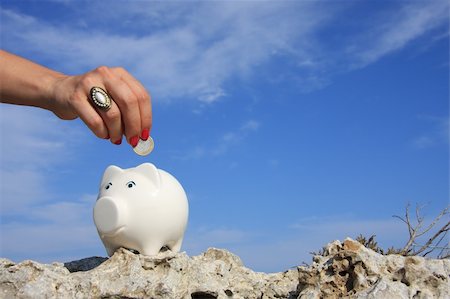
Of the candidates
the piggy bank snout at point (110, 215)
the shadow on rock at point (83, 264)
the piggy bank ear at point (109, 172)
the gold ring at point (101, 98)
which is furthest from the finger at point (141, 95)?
the shadow on rock at point (83, 264)

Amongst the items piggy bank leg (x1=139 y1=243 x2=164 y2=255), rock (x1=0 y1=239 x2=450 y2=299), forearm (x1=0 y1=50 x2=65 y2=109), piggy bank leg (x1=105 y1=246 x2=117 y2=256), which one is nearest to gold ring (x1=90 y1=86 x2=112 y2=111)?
forearm (x1=0 y1=50 x2=65 y2=109)

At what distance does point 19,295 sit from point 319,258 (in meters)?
2.26

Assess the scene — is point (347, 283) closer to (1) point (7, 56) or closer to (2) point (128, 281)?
(2) point (128, 281)

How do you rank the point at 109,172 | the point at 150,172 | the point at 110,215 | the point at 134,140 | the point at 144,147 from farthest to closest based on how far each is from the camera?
the point at 109,172, the point at 150,172, the point at 110,215, the point at 144,147, the point at 134,140

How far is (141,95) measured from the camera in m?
2.36

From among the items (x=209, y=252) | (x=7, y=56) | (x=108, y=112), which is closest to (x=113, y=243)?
(x=209, y=252)

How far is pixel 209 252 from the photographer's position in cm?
530

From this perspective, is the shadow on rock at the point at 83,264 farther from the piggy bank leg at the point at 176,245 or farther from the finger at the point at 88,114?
the finger at the point at 88,114

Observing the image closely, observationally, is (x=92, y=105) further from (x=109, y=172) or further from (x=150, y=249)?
(x=109, y=172)

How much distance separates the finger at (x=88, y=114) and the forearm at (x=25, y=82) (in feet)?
0.68

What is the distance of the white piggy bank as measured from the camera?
4.76 meters

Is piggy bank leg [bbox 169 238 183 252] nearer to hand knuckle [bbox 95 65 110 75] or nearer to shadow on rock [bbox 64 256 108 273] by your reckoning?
shadow on rock [bbox 64 256 108 273]

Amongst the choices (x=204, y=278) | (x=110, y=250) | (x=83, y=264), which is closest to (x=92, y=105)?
(x=204, y=278)

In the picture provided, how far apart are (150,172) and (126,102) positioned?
106 inches
